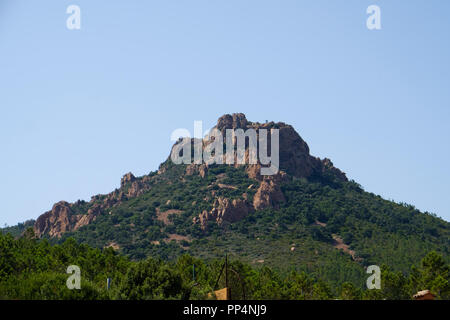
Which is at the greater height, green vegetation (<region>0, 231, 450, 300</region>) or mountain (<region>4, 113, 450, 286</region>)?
mountain (<region>4, 113, 450, 286</region>)

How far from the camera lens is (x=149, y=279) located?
6800 centimetres

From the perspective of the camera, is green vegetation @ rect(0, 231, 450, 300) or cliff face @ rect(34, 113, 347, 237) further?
cliff face @ rect(34, 113, 347, 237)

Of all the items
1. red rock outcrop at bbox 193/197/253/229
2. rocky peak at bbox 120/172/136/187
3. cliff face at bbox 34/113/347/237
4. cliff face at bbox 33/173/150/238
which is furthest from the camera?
rocky peak at bbox 120/172/136/187

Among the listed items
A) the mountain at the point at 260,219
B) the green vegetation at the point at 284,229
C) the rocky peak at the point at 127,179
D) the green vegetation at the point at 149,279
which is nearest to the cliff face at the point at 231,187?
the rocky peak at the point at 127,179

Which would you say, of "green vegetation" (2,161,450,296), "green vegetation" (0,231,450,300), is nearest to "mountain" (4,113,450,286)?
"green vegetation" (2,161,450,296)

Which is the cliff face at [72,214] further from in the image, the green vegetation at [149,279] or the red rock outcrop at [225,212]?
the green vegetation at [149,279]

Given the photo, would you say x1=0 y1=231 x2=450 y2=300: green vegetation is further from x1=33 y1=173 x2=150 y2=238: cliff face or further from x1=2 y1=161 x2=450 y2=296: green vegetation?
x1=33 y1=173 x2=150 y2=238: cliff face

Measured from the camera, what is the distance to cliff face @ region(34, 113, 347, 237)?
150 m

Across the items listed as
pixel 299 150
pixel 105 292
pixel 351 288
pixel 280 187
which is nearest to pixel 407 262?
pixel 351 288

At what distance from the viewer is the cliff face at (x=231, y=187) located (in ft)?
493

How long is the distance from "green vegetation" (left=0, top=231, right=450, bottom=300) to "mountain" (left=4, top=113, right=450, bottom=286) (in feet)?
70.1

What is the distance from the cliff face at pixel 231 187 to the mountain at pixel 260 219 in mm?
293
